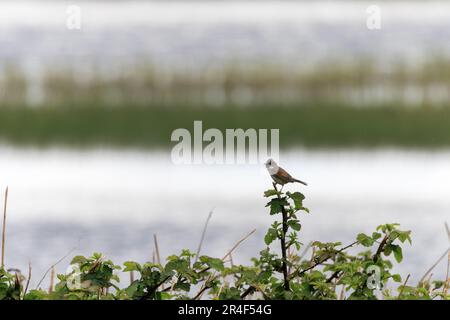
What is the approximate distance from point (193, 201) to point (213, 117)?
5.07 metres

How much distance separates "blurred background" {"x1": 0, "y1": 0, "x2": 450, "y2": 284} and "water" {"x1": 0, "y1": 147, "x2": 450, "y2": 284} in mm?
30

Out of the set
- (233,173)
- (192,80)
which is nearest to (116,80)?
(192,80)

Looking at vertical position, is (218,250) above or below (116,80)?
below

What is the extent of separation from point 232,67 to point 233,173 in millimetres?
6945

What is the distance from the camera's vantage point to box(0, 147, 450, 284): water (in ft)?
27.1

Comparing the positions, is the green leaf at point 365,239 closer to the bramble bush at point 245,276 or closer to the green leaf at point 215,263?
the bramble bush at point 245,276

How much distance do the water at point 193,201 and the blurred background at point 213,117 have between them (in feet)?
0.10

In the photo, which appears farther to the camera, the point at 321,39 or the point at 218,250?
the point at 321,39

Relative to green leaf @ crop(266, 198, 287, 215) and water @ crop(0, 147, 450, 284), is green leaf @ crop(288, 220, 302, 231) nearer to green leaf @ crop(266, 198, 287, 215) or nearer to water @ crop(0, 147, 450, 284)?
green leaf @ crop(266, 198, 287, 215)

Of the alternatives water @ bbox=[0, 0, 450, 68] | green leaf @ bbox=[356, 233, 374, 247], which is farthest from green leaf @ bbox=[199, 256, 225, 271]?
water @ bbox=[0, 0, 450, 68]

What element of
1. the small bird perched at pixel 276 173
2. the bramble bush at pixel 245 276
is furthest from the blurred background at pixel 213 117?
the bramble bush at pixel 245 276
